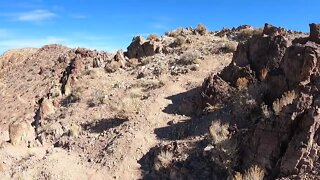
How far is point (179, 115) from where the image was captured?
17578 millimetres

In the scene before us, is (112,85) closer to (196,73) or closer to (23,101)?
(196,73)

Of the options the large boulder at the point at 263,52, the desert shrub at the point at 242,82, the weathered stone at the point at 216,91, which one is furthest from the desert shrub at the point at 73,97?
the desert shrub at the point at 242,82

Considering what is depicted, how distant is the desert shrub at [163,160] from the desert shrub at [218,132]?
5.01 feet

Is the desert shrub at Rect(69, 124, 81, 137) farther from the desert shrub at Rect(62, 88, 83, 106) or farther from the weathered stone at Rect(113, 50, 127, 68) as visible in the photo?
the weathered stone at Rect(113, 50, 127, 68)

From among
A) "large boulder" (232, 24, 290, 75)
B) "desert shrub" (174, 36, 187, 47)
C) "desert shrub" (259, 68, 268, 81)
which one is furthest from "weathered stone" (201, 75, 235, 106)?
"desert shrub" (174, 36, 187, 47)

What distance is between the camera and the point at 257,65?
54.5 ft

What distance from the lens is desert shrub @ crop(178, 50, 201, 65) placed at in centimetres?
2378

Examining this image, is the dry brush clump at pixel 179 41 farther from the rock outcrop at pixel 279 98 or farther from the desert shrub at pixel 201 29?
the rock outcrop at pixel 279 98

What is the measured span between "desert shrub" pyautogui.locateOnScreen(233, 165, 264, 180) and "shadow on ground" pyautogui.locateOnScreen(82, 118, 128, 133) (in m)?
7.88

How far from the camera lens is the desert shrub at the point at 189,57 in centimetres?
A: 2378

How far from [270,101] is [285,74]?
39.4 inches

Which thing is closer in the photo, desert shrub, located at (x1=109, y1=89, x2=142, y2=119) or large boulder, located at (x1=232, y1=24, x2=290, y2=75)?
large boulder, located at (x1=232, y1=24, x2=290, y2=75)

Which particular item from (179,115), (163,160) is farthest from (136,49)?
(163,160)

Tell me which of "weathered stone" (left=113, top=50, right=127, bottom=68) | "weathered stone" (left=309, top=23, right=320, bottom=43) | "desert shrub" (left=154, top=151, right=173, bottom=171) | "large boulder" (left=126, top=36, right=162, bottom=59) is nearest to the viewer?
"weathered stone" (left=309, top=23, right=320, bottom=43)
